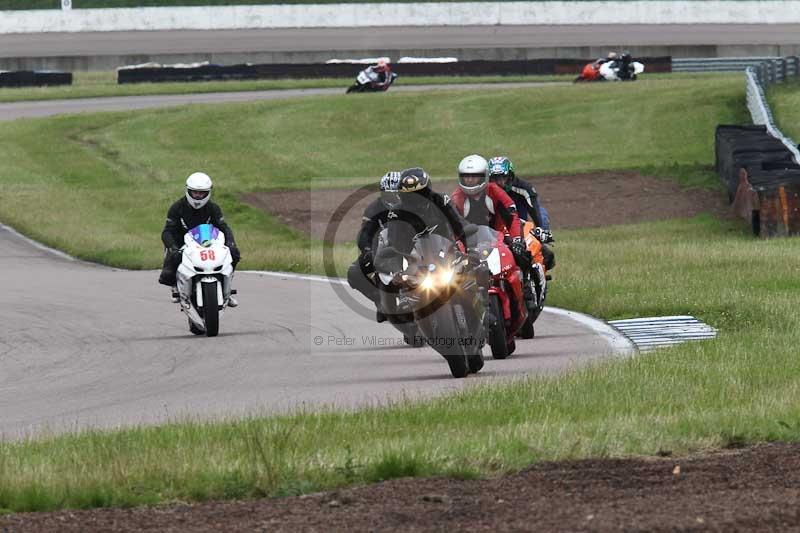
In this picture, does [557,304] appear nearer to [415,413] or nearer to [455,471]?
[415,413]

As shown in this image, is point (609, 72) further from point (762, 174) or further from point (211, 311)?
point (211, 311)

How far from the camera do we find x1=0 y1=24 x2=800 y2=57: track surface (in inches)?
2152

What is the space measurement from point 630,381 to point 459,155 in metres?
26.4

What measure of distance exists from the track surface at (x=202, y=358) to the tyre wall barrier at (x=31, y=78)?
32.9 meters

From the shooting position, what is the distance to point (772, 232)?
2288 cm

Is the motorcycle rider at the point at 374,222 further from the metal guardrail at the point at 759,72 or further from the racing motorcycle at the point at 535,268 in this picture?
the metal guardrail at the point at 759,72

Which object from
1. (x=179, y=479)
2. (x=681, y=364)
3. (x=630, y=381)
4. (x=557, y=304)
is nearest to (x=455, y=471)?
(x=179, y=479)

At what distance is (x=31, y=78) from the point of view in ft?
166

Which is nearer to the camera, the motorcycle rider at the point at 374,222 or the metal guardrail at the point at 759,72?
the motorcycle rider at the point at 374,222

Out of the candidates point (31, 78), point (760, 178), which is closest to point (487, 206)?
point (760, 178)

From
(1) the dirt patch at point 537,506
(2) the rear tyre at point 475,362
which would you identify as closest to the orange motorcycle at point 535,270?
(2) the rear tyre at point 475,362

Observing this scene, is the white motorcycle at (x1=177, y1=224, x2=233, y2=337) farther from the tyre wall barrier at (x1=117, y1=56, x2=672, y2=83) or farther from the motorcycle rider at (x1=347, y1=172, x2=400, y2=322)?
the tyre wall barrier at (x1=117, y1=56, x2=672, y2=83)

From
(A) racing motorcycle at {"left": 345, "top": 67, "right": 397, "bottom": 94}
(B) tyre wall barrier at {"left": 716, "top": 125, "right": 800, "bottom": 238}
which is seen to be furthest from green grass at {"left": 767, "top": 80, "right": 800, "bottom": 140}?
(A) racing motorcycle at {"left": 345, "top": 67, "right": 397, "bottom": 94}

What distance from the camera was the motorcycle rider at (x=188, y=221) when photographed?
15.0 m
